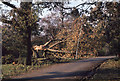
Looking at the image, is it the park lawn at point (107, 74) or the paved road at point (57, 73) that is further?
the paved road at point (57, 73)

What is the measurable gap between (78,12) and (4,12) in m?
6.53

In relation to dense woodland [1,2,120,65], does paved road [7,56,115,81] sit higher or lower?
lower

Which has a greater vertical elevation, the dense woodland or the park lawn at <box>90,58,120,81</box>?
the dense woodland

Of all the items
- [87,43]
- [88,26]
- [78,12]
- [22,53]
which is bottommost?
[22,53]

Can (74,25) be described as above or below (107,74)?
above

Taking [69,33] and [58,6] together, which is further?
[69,33]

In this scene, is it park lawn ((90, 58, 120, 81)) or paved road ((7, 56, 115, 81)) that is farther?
paved road ((7, 56, 115, 81))

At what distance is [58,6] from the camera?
39.8 feet

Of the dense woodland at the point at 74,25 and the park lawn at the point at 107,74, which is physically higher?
the dense woodland at the point at 74,25

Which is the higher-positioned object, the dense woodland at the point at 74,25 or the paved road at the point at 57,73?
the dense woodland at the point at 74,25

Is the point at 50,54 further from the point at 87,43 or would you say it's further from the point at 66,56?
the point at 87,43

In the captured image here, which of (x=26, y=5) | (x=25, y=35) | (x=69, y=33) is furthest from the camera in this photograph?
(x=25, y=35)

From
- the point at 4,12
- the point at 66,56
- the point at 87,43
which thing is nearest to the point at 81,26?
the point at 87,43

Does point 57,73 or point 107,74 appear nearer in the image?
point 107,74
